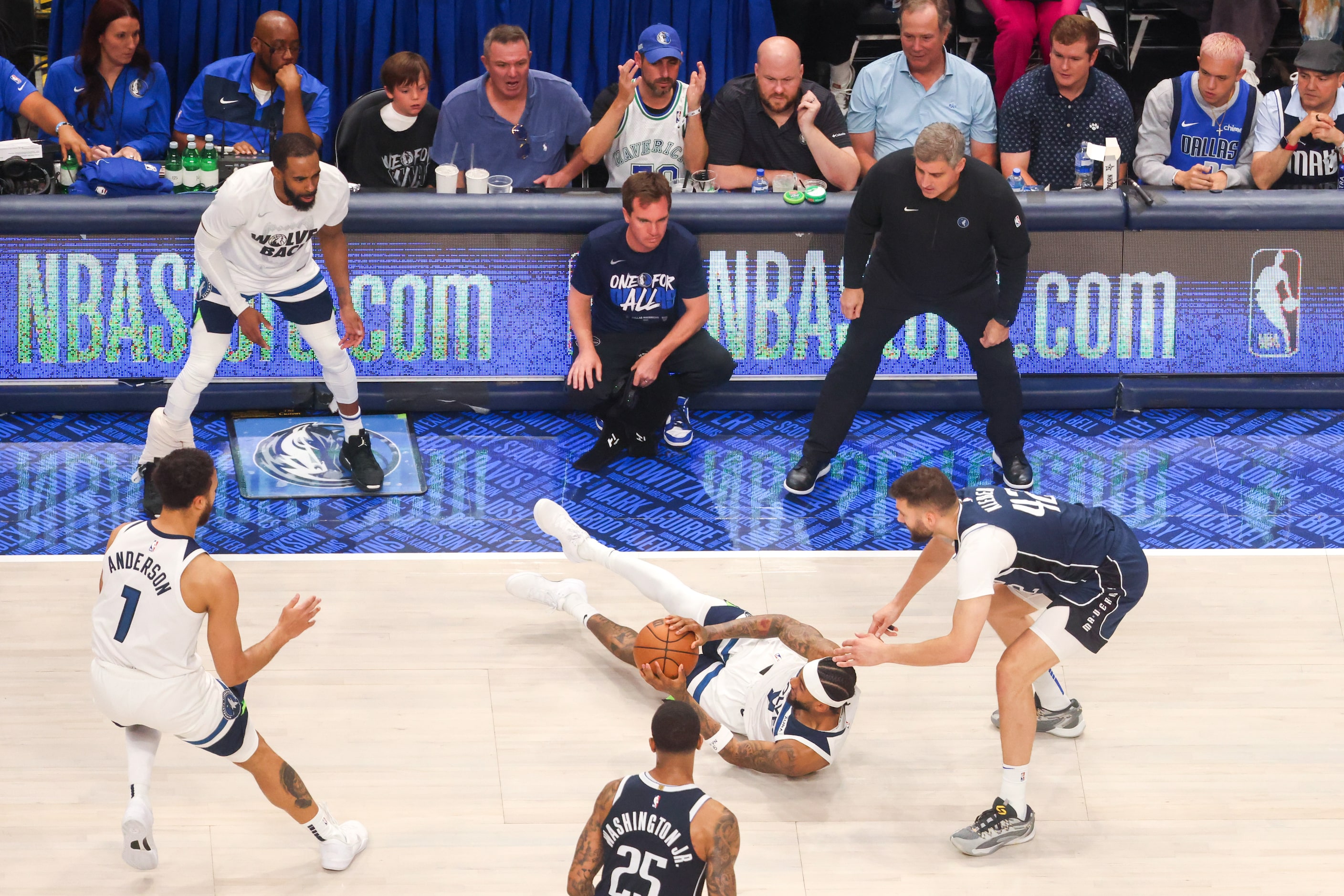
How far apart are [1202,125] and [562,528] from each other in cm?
453

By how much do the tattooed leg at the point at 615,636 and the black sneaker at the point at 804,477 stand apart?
164 cm

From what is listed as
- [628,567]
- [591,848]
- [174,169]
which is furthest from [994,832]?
[174,169]

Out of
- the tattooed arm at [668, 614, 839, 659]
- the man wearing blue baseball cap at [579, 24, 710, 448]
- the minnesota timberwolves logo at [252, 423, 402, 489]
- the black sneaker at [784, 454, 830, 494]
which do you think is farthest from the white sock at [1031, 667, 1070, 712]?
the minnesota timberwolves logo at [252, 423, 402, 489]

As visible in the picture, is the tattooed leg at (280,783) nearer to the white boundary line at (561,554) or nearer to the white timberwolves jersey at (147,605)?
the white timberwolves jersey at (147,605)

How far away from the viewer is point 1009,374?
7949 millimetres

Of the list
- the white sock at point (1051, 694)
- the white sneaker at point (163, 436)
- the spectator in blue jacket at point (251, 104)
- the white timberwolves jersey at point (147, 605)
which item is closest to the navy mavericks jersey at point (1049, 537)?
the white sock at point (1051, 694)

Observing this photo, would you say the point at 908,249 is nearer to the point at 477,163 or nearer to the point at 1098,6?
the point at 477,163

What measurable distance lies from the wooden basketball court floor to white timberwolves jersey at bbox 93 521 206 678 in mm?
923

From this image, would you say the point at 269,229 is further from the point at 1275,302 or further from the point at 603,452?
the point at 1275,302

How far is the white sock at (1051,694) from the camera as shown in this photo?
631cm

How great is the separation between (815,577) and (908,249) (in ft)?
5.38

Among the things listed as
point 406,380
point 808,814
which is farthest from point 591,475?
point 808,814

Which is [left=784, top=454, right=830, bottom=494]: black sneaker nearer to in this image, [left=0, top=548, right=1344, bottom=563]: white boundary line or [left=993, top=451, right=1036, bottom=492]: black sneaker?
→ [left=0, top=548, right=1344, bottom=563]: white boundary line

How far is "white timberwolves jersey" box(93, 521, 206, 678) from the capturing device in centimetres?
498
